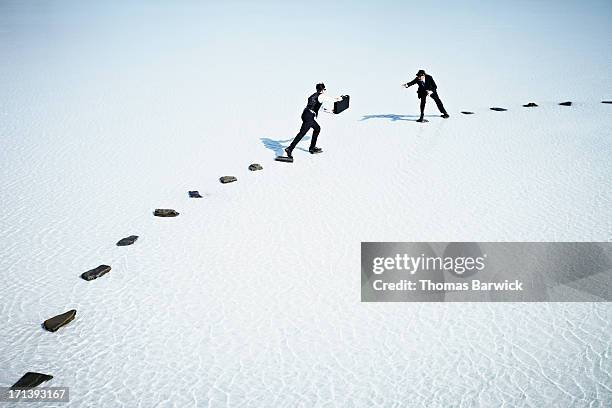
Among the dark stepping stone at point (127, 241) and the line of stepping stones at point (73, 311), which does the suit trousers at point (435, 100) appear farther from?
the dark stepping stone at point (127, 241)

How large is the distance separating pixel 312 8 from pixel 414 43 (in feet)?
73.8

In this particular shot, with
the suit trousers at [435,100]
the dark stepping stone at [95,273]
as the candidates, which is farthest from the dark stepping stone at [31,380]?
the suit trousers at [435,100]

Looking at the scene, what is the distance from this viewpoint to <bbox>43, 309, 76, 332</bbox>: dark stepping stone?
212 inches

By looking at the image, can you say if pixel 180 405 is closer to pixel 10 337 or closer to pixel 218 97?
pixel 10 337

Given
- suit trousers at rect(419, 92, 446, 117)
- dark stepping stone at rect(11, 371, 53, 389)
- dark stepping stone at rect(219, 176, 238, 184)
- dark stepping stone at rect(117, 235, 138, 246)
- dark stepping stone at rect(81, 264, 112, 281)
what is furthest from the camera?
suit trousers at rect(419, 92, 446, 117)

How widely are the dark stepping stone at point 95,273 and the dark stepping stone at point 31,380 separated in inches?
68.7

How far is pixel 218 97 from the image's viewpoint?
55.8 ft

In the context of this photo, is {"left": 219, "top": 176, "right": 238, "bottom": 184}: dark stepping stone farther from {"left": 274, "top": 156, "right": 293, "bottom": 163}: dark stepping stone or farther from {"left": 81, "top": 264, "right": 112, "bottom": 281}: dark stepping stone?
{"left": 81, "top": 264, "right": 112, "bottom": 281}: dark stepping stone

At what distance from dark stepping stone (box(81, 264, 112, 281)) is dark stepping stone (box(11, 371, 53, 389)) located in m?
1.75

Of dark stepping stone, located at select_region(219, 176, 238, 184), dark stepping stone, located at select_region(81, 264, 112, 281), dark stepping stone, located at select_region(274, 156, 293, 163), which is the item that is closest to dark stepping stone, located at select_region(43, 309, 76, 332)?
dark stepping stone, located at select_region(81, 264, 112, 281)

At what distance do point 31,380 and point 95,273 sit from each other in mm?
1924

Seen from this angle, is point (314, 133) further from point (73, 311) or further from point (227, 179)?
point (73, 311)

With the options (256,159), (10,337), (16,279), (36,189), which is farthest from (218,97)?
(10,337)

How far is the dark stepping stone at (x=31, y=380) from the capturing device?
464 centimetres
